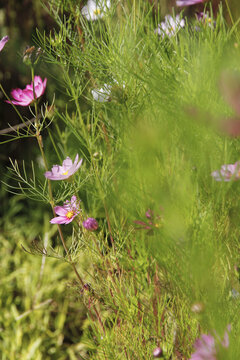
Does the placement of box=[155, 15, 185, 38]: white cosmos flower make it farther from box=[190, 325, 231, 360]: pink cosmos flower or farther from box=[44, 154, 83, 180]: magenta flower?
box=[190, 325, 231, 360]: pink cosmos flower

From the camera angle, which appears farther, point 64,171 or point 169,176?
point 64,171

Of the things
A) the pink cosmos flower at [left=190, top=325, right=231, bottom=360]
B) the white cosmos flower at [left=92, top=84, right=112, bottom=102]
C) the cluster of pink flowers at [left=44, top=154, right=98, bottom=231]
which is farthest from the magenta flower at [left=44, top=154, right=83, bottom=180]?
the pink cosmos flower at [left=190, top=325, right=231, bottom=360]

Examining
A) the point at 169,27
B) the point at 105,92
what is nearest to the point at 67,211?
the point at 105,92

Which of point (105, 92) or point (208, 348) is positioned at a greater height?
point (105, 92)

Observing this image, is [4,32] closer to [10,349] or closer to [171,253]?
[10,349]

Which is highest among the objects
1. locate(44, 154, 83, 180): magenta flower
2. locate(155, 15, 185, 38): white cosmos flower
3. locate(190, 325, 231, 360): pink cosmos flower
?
locate(155, 15, 185, 38): white cosmos flower

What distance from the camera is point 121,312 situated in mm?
632

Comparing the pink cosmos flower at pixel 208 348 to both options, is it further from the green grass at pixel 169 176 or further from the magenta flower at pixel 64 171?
the magenta flower at pixel 64 171

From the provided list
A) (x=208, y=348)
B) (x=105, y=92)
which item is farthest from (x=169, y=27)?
(x=208, y=348)

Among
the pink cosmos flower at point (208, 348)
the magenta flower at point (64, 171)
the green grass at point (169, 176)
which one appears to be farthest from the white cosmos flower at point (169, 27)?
the pink cosmos flower at point (208, 348)

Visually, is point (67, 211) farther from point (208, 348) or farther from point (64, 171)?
point (208, 348)

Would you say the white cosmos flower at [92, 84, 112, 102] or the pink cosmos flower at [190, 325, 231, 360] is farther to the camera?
the white cosmos flower at [92, 84, 112, 102]

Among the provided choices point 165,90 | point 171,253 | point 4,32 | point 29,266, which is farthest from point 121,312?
point 4,32

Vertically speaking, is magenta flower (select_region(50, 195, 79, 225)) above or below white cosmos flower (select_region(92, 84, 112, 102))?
below
